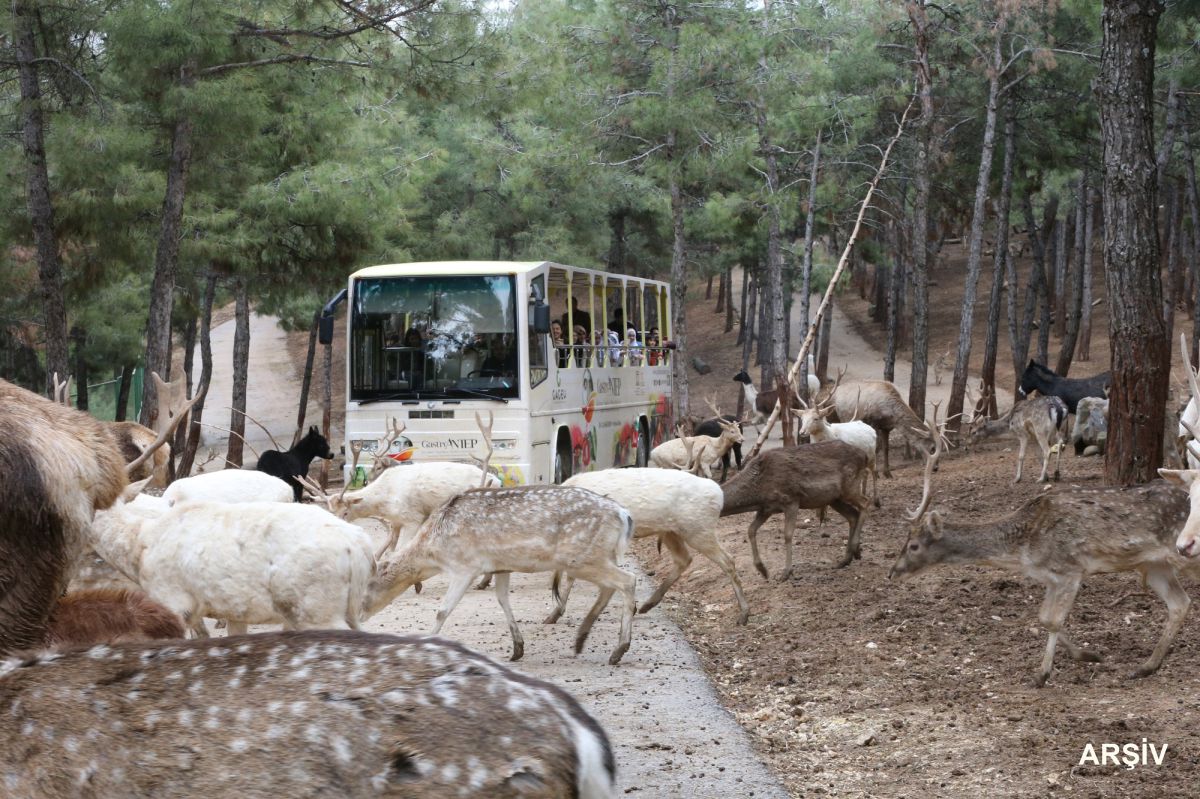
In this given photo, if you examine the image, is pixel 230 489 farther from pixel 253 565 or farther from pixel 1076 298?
pixel 1076 298

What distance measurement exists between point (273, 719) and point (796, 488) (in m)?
9.33

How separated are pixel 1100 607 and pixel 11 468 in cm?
769

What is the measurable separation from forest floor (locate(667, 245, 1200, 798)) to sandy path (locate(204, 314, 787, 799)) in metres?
0.20

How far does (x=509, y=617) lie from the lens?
922 cm

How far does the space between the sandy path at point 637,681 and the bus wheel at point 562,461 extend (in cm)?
284

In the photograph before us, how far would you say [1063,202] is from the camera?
41.0 m

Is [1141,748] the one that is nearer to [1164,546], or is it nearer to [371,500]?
[1164,546]

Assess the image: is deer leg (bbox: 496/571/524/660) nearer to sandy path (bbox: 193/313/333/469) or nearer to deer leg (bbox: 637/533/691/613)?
deer leg (bbox: 637/533/691/613)

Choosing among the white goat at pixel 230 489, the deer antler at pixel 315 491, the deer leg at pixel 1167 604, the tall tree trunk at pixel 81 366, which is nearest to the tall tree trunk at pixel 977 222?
the deer antler at pixel 315 491

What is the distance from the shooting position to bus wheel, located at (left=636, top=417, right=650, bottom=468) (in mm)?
21828

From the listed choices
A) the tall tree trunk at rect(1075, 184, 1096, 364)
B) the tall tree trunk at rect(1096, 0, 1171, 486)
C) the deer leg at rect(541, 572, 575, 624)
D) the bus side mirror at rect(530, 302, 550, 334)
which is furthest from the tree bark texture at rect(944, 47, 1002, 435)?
the deer leg at rect(541, 572, 575, 624)

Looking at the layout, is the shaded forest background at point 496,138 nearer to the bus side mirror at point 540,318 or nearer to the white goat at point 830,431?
the bus side mirror at point 540,318

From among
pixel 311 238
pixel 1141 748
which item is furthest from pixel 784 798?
pixel 311 238

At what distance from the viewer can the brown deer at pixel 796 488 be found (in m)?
12.2
